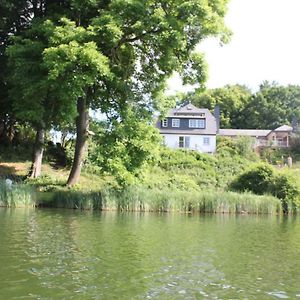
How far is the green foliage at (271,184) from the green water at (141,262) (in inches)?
514

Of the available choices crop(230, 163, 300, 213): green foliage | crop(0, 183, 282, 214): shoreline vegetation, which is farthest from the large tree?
crop(230, 163, 300, 213): green foliage

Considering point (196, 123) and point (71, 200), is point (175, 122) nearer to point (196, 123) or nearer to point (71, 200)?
point (196, 123)

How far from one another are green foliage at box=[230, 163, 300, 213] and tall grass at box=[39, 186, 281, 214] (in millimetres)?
3150

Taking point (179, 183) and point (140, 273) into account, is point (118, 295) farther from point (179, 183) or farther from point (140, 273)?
point (179, 183)

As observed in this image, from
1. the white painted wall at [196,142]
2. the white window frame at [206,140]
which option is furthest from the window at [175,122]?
the white window frame at [206,140]

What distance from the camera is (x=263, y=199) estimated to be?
27.9 metres

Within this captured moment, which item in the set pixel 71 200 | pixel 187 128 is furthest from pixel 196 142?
pixel 71 200

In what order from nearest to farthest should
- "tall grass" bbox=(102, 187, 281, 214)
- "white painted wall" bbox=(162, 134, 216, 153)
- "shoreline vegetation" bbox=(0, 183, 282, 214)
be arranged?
1. "shoreline vegetation" bbox=(0, 183, 282, 214)
2. "tall grass" bbox=(102, 187, 281, 214)
3. "white painted wall" bbox=(162, 134, 216, 153)

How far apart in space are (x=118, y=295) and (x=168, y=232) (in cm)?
858

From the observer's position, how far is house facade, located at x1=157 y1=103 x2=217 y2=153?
63.7 meters

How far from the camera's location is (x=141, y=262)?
1041cm

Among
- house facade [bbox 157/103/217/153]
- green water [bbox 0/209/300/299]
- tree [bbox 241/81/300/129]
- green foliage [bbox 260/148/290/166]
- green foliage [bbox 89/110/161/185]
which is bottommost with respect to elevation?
green water [bbox 0/209/300/299]

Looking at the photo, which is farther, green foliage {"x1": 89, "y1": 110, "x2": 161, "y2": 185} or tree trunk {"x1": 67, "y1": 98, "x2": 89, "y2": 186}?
tree trunk {"x1": 67, "y1": 98, "x2": 89, "y2": 186}

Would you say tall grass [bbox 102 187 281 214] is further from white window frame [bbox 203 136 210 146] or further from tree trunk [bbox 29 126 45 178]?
white window frame [bbox 203 136 210 146]
